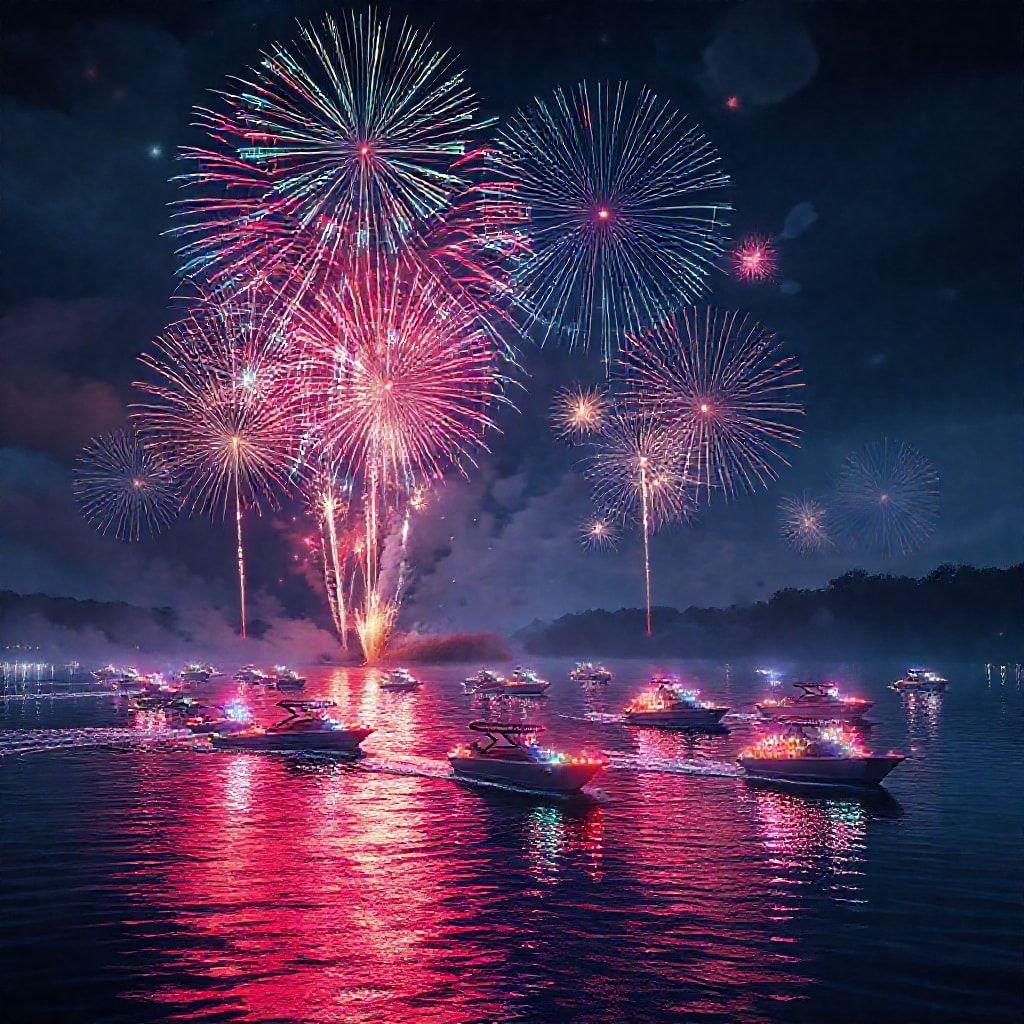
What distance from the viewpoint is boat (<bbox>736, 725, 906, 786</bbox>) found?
61312 mm

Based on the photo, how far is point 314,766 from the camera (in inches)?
3012

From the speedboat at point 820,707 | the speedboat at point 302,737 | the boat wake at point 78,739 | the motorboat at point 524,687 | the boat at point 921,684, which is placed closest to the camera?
the speedboat at point 302,737

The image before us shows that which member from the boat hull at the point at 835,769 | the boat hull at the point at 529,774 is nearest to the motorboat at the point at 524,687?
the boat hull at the point at 529,774

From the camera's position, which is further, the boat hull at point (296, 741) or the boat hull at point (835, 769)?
the boat hull at point (296, 741)

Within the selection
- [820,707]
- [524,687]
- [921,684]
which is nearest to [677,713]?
[820,707]

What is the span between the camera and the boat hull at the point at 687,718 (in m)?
105

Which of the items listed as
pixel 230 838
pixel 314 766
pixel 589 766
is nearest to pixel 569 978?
pixel 230 838

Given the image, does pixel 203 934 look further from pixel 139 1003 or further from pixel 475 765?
pixel 475 765

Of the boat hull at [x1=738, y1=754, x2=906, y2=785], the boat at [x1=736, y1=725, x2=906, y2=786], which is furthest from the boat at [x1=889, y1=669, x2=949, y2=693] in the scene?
the boat hull at [x1=738, y1=754, x2=906, y2=785]

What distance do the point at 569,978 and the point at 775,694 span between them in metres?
172

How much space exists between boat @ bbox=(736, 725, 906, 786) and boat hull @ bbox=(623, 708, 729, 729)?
3754cm

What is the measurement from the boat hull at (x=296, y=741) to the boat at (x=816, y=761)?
38.1m

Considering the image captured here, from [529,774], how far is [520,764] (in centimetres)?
98

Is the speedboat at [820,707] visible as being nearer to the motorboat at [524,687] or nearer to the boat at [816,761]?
the boat at [816,761]
